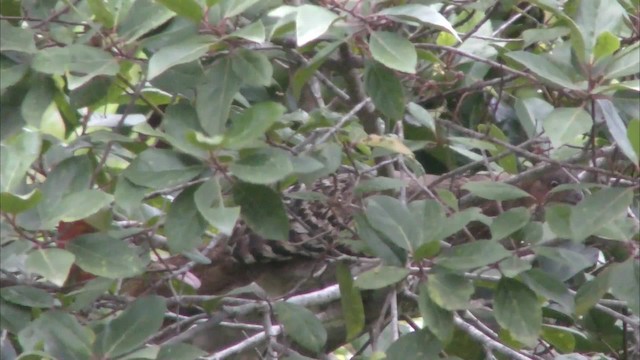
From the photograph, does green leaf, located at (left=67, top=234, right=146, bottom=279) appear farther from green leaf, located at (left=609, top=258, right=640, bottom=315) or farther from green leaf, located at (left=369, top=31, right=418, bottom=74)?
green leaf, located at (left=609, top=258, right=640, bottom=315)

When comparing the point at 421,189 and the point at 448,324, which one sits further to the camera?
the point at 421,189

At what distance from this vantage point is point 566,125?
4.07ft

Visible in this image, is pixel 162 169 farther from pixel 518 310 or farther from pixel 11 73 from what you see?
pixel 518 310

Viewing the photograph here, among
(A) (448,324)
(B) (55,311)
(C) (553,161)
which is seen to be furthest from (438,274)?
(B) (55,311)

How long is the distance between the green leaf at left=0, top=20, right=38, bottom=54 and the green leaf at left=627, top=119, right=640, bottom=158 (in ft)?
2.52

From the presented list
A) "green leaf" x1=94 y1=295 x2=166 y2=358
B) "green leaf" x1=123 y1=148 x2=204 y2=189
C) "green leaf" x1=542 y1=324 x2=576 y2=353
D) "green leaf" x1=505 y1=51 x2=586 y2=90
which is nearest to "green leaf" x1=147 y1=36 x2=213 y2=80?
"green leaf" x1=123 y1=148 x2=204 y2=189

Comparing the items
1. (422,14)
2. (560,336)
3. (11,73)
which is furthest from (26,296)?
(560,336)

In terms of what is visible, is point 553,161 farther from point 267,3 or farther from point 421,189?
point 267,3

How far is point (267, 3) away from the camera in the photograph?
1.36 metres

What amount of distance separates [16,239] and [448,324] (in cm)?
57

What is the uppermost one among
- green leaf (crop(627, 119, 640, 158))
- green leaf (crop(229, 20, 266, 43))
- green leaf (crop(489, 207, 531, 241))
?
green leaf (crop(229, 20, 266, 43))

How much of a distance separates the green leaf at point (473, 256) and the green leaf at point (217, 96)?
35 cm

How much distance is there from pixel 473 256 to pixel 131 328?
46 centimetres

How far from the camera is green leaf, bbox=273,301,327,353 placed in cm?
148
